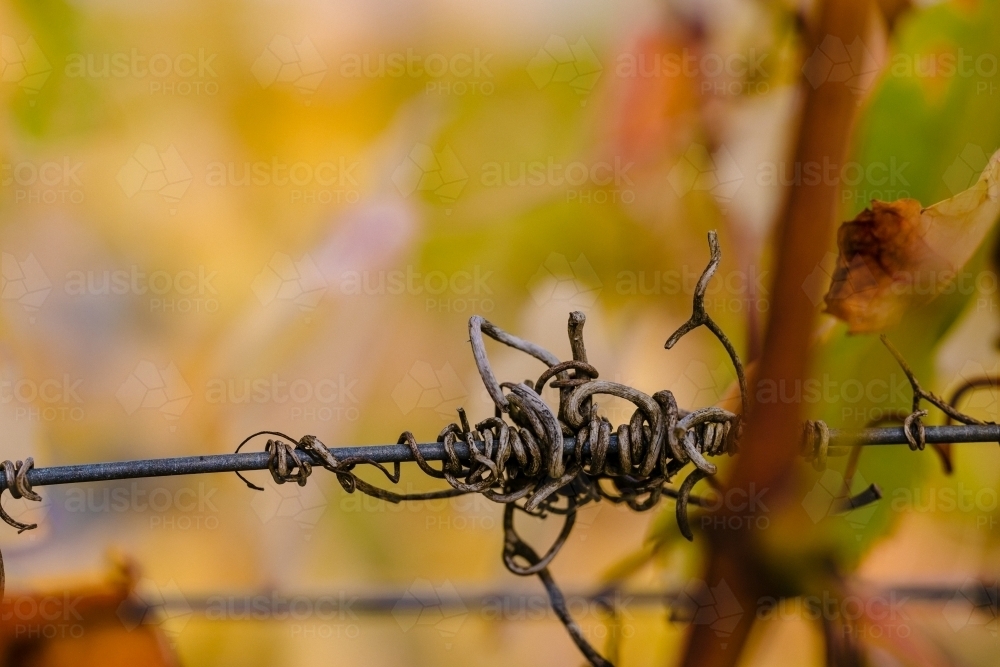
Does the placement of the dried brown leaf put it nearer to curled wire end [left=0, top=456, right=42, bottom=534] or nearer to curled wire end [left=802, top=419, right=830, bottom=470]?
curled wire end [left=802, top=419, right=830, bottom=470]

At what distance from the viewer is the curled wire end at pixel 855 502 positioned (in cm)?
72

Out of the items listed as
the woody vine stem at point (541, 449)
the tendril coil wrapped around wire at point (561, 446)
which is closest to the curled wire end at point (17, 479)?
the woody vine stem at point (541, 449)

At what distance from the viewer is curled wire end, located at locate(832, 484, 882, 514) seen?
28.4 inches

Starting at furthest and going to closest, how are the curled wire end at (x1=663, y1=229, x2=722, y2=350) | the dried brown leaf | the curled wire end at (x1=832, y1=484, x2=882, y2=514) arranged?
the dried brown leaf, the curled wire end at (x1=832, y1=484, x2=882, y2=514), the curled wire end at (x1=663, y1=229, x2=722, y2=350)

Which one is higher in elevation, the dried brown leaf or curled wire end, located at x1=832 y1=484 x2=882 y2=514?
the dried brown leaf

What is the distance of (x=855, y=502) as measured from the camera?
767mm

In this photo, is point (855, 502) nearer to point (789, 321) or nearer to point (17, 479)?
point (789, 321)

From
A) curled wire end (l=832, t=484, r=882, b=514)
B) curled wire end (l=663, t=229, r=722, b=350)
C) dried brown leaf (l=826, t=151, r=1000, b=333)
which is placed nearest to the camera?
curled wire end (l=663, t=229, r=722, b=350)

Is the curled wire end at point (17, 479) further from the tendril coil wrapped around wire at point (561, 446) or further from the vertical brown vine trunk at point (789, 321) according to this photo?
the vertical brown vine trunk at point (789, 321)

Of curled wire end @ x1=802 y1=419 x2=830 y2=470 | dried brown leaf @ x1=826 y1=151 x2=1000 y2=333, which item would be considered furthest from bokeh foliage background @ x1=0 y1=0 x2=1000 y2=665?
curled wire end @ x1=802 y1=419 x2=830 y2=470

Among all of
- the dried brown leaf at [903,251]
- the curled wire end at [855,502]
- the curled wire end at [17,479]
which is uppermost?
the dried brown leaf at [903,251]

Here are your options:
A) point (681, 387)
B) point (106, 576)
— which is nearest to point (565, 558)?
point (681, 387)

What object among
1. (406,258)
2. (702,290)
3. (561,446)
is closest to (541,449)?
(561,446)

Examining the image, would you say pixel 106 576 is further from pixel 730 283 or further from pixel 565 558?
pixel 730 283
